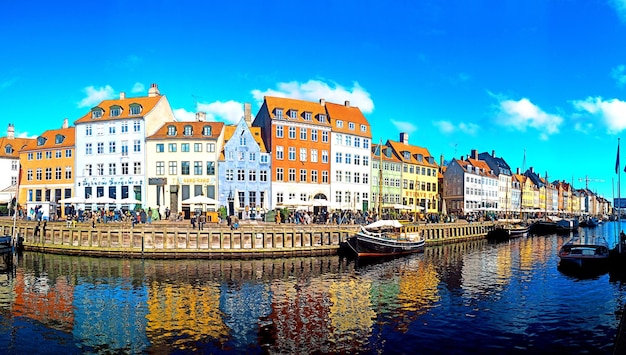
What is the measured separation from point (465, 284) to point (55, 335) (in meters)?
25.4

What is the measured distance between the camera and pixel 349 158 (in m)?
76.2

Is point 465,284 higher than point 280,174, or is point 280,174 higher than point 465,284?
point 280,174

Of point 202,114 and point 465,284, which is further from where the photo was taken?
point 202,114

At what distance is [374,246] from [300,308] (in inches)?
897

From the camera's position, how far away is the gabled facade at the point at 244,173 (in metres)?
66.0

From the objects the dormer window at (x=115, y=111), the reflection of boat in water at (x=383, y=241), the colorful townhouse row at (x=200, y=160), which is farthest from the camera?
the dormer window at (x=115, y=111)

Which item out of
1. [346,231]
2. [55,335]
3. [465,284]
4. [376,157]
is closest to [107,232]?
[346,231]

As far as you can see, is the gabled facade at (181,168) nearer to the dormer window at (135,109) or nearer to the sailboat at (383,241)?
the dormer window at (135,109)

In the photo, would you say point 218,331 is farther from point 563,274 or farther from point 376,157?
point 376,157

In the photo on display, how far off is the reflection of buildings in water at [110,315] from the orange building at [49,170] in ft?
139

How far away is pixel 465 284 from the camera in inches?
1348

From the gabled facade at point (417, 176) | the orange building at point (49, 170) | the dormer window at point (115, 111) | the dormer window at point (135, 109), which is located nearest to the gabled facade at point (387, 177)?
the gabled facade at point (417, 176)

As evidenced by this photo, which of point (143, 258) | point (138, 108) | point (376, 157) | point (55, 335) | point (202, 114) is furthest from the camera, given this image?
point (376, 157)

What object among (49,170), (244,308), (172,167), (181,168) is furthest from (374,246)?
(49,170)
